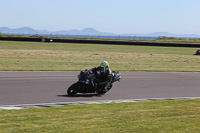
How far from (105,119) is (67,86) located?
26.4 ft

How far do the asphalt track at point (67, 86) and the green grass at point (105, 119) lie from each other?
7.90 feet

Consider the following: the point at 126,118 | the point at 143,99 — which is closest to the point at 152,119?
the point at 126,118

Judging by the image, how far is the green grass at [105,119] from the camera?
317 inches

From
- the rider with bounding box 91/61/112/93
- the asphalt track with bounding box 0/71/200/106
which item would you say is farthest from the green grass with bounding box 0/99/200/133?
the rider with bounding box 91/61/112/93

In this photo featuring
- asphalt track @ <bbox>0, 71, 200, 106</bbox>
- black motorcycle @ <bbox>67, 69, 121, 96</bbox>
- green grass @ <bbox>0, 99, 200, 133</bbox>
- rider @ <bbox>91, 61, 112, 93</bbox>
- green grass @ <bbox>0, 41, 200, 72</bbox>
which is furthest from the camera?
green grass @ <bbox>0, 41, 200, 72</bbox>

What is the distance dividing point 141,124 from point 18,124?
265 cm

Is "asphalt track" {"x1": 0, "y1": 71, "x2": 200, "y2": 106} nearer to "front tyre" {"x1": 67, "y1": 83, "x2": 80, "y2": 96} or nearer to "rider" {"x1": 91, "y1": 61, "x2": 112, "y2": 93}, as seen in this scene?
"front tyre" {"x1": 67, "y1": 83, "x2": 80, "y2": 96}

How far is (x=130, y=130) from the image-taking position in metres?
7.99

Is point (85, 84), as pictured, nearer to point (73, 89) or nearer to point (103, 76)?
point (73, 89)

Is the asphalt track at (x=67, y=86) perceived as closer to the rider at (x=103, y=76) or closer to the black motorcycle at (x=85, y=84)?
the black motorcycle at (x=85, y=84)

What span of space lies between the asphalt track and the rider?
323 millimetres

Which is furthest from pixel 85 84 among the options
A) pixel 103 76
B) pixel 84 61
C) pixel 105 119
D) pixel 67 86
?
pixel 84 61

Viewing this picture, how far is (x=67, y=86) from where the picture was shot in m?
17.1

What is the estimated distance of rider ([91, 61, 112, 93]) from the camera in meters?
14.8
